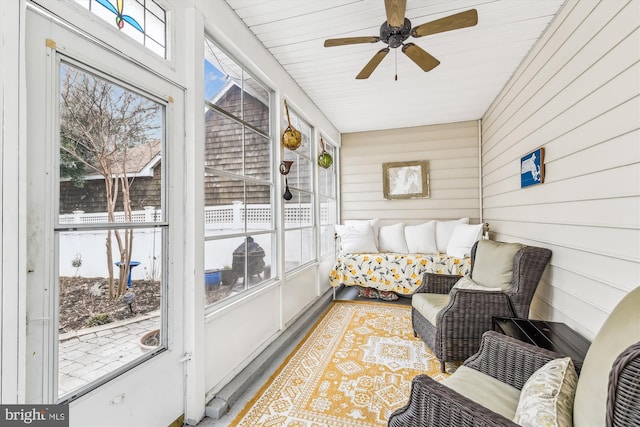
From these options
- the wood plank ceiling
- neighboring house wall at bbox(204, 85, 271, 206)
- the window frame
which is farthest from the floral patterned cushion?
the wood plank ceiling

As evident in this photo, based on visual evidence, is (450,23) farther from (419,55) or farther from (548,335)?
(548,335)

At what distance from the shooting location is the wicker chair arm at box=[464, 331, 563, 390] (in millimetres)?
1288

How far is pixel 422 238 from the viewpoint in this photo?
4305 millimetres

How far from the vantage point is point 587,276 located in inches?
69.1

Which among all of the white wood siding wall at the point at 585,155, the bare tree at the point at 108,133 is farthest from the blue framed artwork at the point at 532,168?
the bare tree at the point at 108,133

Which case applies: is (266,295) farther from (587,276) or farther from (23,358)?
(587,276)

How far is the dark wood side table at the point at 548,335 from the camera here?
156 cm

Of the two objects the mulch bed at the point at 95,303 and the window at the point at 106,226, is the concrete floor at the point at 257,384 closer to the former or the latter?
the window at the point at 106,226

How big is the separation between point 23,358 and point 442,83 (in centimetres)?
378

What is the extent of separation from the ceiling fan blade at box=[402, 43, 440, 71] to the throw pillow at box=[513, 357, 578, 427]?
1963 millimetres

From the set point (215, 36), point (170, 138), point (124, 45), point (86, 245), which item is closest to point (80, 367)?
point (86, 245)

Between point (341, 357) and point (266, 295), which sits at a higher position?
point (266, 295)

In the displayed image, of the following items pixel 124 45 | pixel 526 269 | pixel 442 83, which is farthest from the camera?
pixel 442 83

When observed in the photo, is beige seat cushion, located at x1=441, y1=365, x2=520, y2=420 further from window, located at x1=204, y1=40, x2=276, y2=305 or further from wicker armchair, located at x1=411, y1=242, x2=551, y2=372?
window, located at x1=204, y1=40, x2=276, y2=305
